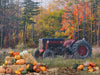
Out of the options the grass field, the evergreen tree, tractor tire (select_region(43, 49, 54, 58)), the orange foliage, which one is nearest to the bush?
the evergreen tree

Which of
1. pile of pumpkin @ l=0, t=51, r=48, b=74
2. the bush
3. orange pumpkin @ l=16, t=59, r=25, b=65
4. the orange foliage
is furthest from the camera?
the bush

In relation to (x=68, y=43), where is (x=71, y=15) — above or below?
above

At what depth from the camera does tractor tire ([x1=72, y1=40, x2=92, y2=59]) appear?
8414 millimetres

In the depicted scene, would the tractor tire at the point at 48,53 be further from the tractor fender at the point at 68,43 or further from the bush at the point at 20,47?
the bush at the point at 20,47

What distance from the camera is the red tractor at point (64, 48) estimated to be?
843 centimetres

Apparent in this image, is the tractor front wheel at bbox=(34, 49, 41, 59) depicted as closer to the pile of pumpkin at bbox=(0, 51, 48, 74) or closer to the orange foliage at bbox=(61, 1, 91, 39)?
the orange foliage at bbox=(61, 1, 91, 39)

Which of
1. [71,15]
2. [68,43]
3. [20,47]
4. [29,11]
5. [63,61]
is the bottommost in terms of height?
[63,61]

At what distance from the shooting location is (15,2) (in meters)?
10.1

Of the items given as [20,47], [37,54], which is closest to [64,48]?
[37,54]

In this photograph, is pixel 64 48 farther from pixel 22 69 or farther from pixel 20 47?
pixel 22 69

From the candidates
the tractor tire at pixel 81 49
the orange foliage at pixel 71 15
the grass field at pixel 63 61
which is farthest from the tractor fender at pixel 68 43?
the grass field at pixel 63 61

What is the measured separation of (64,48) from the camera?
8516mm

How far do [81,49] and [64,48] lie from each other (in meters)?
0.75

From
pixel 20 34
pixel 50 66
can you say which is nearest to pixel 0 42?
pixel 20 34
